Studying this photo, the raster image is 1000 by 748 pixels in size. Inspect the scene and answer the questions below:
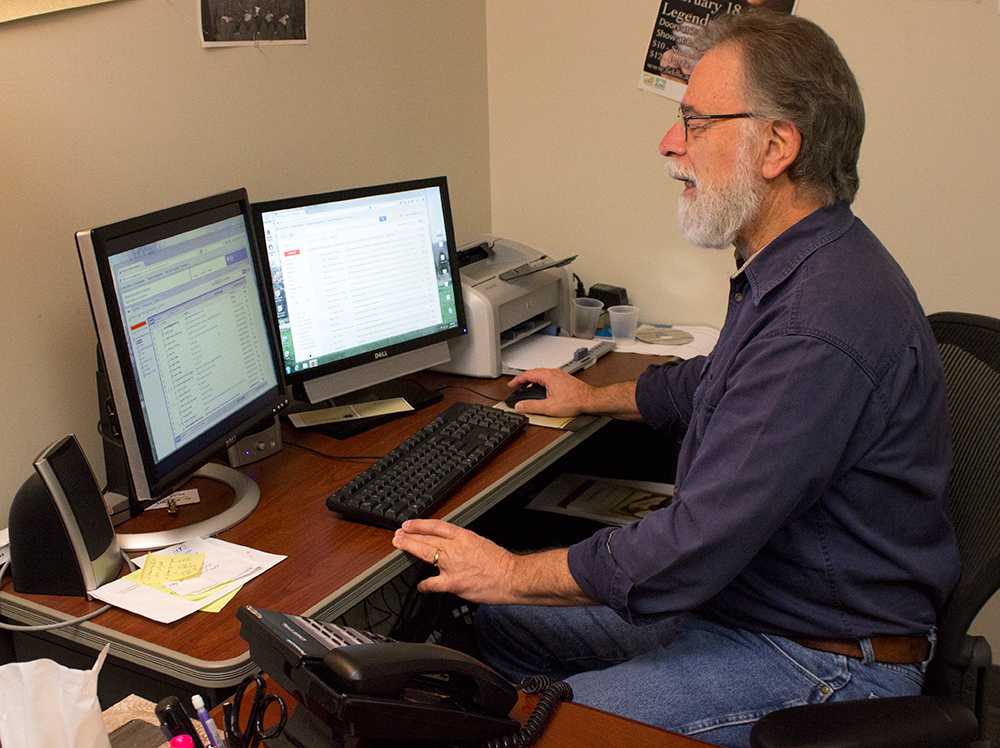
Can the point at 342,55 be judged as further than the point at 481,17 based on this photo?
No

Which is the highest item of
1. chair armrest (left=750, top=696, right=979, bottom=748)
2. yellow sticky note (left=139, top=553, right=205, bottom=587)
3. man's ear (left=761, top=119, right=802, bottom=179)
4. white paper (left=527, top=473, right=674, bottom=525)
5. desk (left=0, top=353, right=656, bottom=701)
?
man's ear (left=761, top=119, right=802, bottom=179)

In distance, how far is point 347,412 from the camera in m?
1.96

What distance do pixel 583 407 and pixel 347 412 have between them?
0.46 metres

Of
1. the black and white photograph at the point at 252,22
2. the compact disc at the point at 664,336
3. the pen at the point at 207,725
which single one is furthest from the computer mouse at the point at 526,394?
the pen at the point at 207,725

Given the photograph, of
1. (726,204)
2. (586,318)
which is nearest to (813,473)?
(726,204)

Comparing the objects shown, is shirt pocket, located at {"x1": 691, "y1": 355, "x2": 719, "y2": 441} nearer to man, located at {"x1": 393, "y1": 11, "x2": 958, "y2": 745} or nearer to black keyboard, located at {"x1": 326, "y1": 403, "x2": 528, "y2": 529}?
man, located at {"x1": 393, "y1": 11, "x2": 958, "y2": 745}

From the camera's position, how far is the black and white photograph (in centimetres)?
186

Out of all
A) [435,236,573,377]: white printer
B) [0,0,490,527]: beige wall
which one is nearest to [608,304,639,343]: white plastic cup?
[435,236,573,377]: white printer

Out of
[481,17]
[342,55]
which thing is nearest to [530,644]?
[342,55]

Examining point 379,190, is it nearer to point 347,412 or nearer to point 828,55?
point 347,412

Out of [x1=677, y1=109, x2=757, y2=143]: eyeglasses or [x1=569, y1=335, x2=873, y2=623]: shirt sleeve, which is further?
[x1=677, y1=109, x2=757, y2=143]: eyeglasses

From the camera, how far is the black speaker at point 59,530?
132 cm

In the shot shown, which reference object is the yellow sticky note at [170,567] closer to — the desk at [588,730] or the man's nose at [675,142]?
the desk at [588,730]

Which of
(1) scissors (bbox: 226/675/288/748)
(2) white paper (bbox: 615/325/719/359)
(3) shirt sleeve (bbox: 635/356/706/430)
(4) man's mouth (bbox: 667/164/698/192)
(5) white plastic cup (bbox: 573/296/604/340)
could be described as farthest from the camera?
(5) white plastic cup (bbox: 573/296/604/340)
